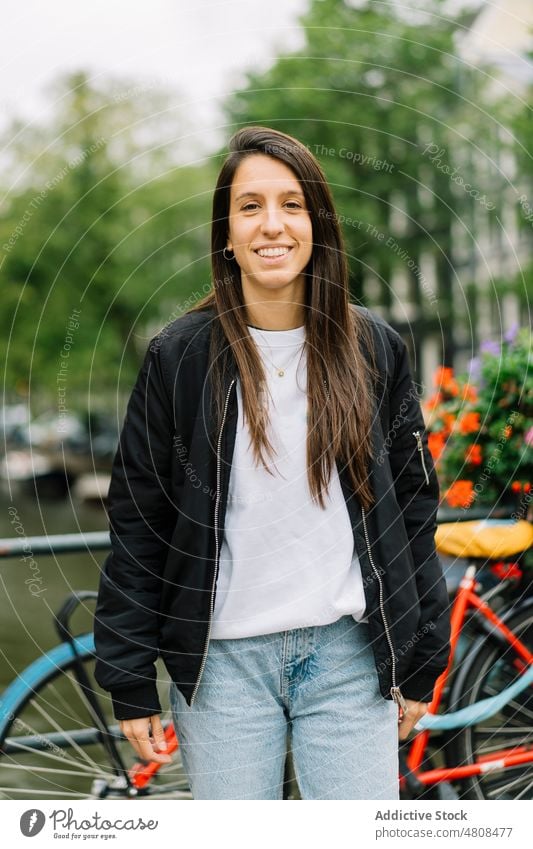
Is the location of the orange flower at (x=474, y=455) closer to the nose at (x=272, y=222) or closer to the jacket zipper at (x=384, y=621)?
the jacket zipper at (x=384, y=621)

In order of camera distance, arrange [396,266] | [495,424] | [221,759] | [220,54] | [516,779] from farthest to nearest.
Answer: [396,266], [495,424], [516,779], [220,54], [221,759]

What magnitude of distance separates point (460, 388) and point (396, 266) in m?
12.9

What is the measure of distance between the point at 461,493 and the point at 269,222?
1.99 metres

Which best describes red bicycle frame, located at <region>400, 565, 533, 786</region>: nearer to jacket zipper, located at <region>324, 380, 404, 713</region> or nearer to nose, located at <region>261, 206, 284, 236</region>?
jacket zipper, located at <region>324, 380, 404, 713</region>

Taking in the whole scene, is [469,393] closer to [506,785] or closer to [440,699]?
[440,699]

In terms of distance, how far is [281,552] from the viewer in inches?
82.6

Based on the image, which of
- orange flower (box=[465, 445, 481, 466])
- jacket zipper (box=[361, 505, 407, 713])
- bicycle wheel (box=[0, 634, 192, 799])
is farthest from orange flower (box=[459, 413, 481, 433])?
jacket zipper (box=[361, 505, 407, 713])

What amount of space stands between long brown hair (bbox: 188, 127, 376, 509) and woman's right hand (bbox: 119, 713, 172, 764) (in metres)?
0.61

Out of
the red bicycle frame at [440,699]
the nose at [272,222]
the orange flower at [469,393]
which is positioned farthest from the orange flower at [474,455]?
the nose at [272,222]

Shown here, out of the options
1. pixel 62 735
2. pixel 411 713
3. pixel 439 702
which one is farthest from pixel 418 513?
pixel 62 735

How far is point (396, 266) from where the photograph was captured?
16.6 metres

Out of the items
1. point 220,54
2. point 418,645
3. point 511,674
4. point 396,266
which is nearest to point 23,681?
point 418,645

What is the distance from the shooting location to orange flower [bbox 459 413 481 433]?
385 cm
